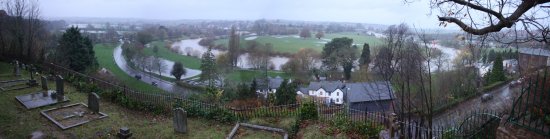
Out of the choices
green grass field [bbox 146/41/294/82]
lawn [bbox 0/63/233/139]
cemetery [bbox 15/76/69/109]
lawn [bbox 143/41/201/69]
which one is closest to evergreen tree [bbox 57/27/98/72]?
cemetery [bbox 15/76/69/109]

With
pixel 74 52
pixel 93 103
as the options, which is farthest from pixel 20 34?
pixel 93 103

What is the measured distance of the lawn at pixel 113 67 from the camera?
140 ft

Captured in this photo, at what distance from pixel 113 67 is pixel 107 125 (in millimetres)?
46326

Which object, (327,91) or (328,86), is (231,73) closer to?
(328,86)

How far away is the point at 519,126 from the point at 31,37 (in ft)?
102

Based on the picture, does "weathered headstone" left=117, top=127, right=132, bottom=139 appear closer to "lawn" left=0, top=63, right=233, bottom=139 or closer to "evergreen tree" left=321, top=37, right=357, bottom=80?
"lawn" left=0, top=63, right=233, bottom=139

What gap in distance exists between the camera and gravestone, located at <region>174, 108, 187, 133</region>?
40.5 ft

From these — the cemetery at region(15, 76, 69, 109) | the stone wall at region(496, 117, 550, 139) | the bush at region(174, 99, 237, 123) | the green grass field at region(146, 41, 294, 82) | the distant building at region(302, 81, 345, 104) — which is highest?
the stone wall at region(496, 117, 550, 139)

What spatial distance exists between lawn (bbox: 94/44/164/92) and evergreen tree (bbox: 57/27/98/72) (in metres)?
7.73

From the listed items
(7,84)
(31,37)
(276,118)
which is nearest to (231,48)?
(31,37)

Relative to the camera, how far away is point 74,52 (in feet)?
102

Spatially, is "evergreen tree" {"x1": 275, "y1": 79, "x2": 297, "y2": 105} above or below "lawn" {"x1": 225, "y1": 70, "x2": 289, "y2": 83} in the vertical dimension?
above

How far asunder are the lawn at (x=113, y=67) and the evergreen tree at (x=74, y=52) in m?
7.73

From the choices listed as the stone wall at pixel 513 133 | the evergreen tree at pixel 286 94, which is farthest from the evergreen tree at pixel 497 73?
the stone wall at pixel 513 133
